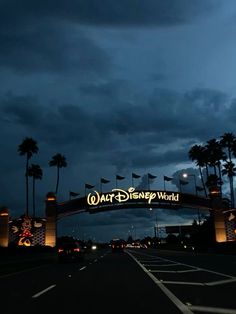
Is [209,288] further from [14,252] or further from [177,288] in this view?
[14,252]

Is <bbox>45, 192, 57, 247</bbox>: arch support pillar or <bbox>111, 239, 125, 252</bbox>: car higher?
<bbox>45, 192, 57, 247</bbox>: arch support pillar

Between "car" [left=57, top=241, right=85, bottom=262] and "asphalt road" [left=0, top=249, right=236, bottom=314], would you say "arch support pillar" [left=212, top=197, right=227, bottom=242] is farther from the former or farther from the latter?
"asphalt road" [left=0, top=249, right=236, bottom=314]

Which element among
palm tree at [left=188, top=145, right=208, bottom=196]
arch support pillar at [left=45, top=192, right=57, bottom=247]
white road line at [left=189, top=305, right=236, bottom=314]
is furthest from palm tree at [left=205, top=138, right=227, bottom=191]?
white road line at [left=189, top=305, right=236, bottom=314]

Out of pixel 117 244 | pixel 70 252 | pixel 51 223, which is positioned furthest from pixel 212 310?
pixel 117 244

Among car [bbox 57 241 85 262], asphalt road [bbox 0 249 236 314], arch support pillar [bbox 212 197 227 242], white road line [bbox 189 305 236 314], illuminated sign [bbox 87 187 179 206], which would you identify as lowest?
white road line [bbox 189 305 236 314]

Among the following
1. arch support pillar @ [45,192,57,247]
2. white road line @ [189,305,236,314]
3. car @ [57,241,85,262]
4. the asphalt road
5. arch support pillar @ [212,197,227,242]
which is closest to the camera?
white road line @ [189,305,236,314]

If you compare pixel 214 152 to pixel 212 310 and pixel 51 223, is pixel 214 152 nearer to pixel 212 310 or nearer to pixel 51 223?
pixel 51 223

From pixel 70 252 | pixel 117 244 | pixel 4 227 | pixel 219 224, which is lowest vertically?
pixel 70 252

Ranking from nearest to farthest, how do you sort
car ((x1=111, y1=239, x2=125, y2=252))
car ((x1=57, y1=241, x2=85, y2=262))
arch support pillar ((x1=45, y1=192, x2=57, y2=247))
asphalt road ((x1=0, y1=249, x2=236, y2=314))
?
asphalt road ((x1=0, y1=249, x2=236, y2=314))
car ((x1=57, y1=241, x2=85, y2=262))
arch support pillar ((x1=45, y1=192, x2=57, y2=247))
car ((x1=111, y1=239, x2=125, y2=252))

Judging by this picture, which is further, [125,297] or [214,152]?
[214,152]

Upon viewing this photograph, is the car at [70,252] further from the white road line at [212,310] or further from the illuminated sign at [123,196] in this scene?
the white road line at [212,310]

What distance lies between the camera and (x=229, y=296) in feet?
41.9

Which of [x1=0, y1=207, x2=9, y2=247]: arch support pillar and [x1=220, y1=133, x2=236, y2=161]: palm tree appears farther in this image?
[x1=220, y1=133, x2=236, y2=161]: palm tree

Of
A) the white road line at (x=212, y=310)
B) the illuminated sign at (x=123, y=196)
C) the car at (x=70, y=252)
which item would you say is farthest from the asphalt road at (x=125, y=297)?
the illuminated sign at (x=123, y=196)
